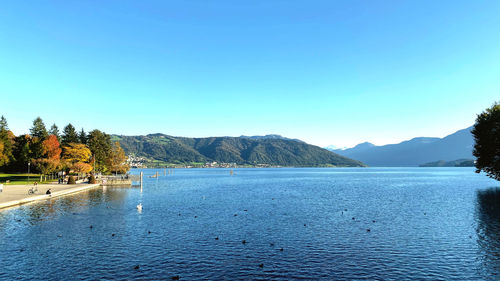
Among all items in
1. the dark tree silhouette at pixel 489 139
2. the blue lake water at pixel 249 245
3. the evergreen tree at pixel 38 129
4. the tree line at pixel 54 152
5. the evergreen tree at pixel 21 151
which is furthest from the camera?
the evergreen tree at pixel 38 129

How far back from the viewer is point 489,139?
7538cm

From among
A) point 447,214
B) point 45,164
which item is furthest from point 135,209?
point 45,164

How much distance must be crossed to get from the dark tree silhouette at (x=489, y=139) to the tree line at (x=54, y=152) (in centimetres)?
12814

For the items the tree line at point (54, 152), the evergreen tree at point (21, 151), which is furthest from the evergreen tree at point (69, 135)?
the evergreen tree at point (21, 151)

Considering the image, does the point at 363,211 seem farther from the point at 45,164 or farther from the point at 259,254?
the point at 45,164

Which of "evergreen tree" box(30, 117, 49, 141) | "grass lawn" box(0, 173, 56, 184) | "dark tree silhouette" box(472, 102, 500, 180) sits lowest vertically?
"grass lawn" box(0, 173, 56, 184)

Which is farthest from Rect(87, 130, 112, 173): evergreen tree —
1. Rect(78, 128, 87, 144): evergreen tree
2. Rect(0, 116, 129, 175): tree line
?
Rect(78, 128, 87, 144): evergreen tree

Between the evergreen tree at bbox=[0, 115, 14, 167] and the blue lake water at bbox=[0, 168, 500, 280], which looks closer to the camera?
the blue lake water at bbox=[0, 168, 500, 280]

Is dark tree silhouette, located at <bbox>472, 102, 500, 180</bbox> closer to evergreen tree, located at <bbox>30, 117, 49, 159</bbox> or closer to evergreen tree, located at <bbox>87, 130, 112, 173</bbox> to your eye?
evergreen tree, located at <bbox>87, 130, 112, 173</bbox>

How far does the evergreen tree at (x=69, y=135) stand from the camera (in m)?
133

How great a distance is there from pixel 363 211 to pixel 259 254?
31769mm

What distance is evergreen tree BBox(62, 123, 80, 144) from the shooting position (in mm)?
132625

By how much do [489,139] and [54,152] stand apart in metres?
138

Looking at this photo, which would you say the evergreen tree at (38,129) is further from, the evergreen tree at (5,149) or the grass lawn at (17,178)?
the grass lawn at (17,178)
